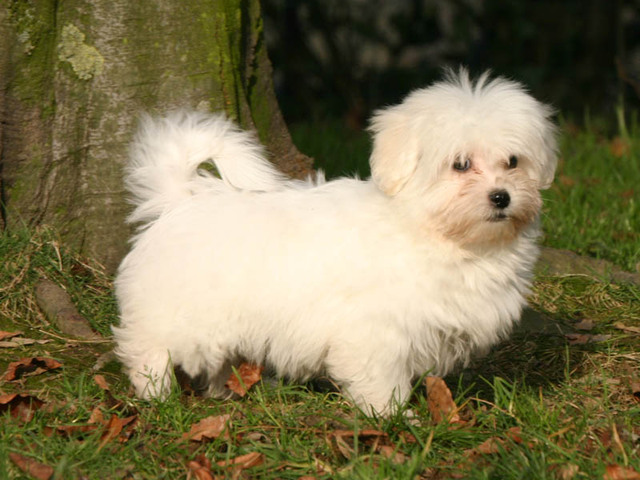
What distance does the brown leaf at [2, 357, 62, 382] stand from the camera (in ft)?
11.2

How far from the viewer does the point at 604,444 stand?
2971 mm

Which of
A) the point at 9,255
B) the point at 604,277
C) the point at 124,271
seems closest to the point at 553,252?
the point at 604,277

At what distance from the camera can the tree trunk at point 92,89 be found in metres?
4.02

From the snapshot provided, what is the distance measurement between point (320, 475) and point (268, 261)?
815 millimetres

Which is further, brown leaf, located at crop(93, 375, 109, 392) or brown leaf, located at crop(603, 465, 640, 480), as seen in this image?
brown leaf, located at crop(93, 375, 109, 392)

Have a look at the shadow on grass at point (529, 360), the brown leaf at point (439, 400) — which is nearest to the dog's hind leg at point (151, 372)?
the brown leaf at point (439, 400)

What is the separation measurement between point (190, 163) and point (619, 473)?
1.92 m

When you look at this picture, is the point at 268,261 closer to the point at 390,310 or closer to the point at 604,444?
the point at 390,310

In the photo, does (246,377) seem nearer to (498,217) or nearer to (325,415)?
(325,415)

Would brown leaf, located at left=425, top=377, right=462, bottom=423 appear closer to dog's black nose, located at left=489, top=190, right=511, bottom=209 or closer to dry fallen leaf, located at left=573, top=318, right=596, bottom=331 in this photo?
dog's black nose, located at left=489, top=190, right=511, bottom=209

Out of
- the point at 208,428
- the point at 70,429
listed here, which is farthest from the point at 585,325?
the point at 70,429

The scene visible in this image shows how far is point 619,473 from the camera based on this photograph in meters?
2.69

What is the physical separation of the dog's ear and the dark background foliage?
593 cm

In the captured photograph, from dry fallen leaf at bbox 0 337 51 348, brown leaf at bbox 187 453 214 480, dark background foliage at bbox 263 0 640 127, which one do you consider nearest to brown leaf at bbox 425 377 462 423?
brown leaf at bbox 187 453 214 480
